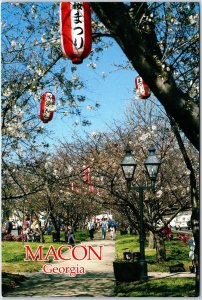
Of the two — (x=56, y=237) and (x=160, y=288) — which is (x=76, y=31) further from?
(x=56, y=237)

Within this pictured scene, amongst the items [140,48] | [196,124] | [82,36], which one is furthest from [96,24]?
[196,124]

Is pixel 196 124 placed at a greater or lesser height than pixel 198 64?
lesser

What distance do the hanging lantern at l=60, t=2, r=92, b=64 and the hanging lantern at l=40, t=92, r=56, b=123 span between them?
11.0 ft

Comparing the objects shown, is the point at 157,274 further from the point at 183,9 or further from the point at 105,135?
the point at 183,9

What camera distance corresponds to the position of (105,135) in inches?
664

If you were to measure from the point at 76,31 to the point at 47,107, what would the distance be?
145 inches

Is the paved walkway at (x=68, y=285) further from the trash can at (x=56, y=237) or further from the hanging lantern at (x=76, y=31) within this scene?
the trash can at (x=56, y=237)

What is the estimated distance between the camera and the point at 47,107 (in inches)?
364

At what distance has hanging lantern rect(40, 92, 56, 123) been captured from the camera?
910 centimetres

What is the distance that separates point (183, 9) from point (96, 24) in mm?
1905

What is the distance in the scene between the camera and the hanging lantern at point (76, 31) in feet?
18.6

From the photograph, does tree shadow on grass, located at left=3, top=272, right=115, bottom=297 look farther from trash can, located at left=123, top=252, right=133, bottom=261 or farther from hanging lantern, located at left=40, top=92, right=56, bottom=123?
hanging lantern, located at left=40, top=92, right=56, bottom=123

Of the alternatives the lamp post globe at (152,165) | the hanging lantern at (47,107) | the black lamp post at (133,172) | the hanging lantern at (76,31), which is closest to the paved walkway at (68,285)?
the black lamp post at (133,172)

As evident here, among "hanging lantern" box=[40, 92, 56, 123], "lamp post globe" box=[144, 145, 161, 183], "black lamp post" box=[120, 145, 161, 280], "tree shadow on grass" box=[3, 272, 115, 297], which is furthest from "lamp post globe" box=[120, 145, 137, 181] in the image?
"tree shadow on grass" box=[3, 272, 115, 297]
